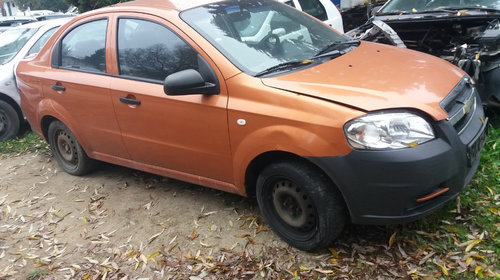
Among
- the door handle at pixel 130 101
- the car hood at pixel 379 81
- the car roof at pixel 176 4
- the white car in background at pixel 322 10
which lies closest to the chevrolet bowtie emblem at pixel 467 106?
the car hood at pixel 379 81

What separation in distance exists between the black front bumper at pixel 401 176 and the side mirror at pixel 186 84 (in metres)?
1.04

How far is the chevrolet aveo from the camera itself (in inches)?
112

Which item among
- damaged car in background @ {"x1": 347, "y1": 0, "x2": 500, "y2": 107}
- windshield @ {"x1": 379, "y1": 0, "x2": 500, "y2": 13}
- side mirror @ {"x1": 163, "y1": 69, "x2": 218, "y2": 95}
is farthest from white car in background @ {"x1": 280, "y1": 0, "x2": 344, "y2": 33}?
side mirror @ {"x1": 163, "y1": 69, "x2": 218, "y2": 95}

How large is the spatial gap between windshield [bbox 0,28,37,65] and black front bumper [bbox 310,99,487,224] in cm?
621

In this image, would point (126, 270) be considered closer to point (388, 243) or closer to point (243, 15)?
point (388, 243)

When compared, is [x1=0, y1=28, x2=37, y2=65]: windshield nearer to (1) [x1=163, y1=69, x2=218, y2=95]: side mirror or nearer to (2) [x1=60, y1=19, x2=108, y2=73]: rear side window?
(2) [x1=60, y1=19, x2=108, y2=73]: rear side window

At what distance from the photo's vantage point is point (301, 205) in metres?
3.25

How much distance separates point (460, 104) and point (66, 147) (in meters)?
4.10

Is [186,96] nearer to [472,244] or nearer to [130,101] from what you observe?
[130,101]

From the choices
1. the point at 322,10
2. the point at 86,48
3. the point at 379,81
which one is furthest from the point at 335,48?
the point at 322,10

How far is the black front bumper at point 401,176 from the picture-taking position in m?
2.76

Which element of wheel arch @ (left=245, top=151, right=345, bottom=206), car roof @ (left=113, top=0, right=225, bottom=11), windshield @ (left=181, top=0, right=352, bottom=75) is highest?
car roof @ (left=113, top=0, right=225, bottom=11)

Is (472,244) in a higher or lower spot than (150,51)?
lower

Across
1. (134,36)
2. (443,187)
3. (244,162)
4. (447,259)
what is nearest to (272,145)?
(244,162)
